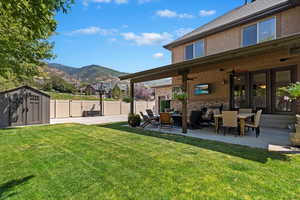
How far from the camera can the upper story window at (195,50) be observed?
1249cm

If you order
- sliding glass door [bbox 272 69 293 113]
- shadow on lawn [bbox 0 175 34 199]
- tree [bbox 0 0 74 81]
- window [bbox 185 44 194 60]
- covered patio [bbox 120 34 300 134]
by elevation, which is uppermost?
window [bbox 185 44 194 60]

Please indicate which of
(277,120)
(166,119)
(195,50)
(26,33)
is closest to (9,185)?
(26,33)

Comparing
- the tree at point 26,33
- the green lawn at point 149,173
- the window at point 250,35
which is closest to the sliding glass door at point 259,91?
the window at point 250,35

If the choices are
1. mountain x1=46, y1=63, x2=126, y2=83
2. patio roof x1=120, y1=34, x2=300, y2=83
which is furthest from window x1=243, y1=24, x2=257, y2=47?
mountain x1=46, y1=63, x2=126, y2=83

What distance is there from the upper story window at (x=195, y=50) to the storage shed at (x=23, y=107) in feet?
34.9

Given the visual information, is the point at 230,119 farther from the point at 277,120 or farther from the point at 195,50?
the point at 195,50

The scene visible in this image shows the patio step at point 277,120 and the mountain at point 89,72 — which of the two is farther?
the mountain at point 89,72

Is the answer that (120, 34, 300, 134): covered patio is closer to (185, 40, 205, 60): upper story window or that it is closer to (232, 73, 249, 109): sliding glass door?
(232, 73, 249, 109): sliding glass door

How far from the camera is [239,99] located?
35.1 feet

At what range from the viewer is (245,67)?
994 cm

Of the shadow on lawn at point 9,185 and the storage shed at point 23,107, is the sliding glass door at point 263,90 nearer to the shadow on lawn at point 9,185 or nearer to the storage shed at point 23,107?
the shadow on lawn at point 9,185

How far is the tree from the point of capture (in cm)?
333

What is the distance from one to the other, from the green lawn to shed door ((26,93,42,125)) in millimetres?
6942

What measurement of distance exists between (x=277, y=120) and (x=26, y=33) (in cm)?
1082
